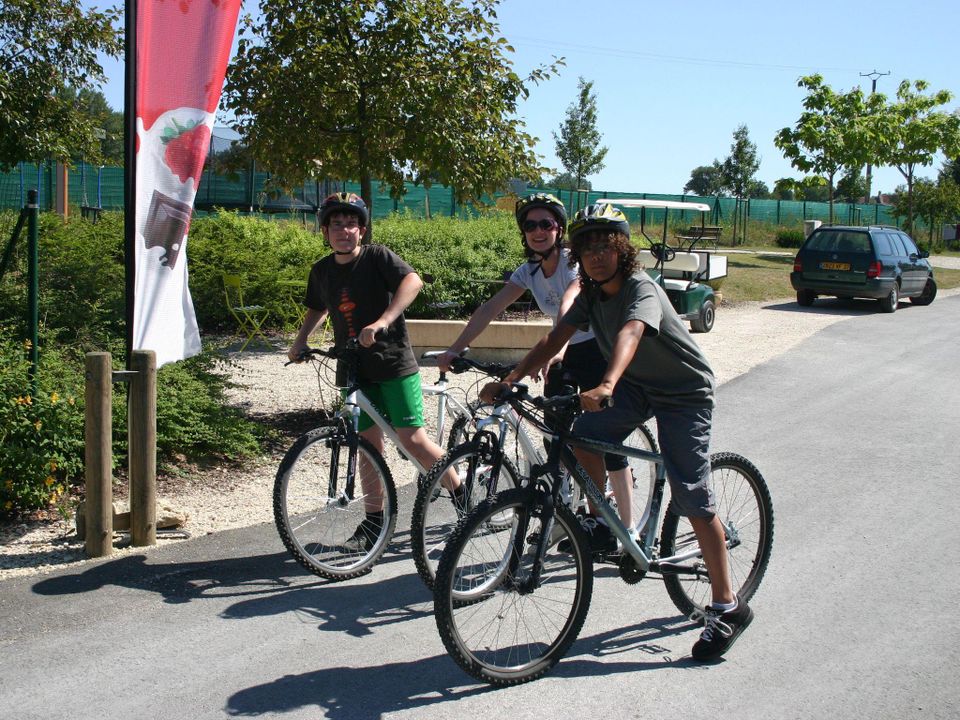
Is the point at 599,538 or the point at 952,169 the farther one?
the point at 952,169

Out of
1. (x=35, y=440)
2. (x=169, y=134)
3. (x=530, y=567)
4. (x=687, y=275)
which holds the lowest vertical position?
(x=530, y=567)

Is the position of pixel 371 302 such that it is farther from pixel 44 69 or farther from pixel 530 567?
pixel 44 69

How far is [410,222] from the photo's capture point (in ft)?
56.3

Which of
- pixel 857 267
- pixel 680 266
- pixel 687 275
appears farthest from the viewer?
pixel 857 267

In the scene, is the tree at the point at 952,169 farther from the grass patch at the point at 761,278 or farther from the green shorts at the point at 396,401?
the green shorts at the point at 396,401

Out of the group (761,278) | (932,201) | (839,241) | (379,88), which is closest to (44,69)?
(379,88)

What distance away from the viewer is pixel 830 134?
103ft

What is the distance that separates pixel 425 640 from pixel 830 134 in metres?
30.2

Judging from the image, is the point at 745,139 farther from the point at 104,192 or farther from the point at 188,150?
the point at 188,150

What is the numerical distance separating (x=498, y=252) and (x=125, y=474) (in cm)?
1078

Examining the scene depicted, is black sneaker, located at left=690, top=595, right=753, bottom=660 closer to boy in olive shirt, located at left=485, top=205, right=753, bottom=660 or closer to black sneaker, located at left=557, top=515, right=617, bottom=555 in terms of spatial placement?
boy in olive shirt, located at left=485, top=205, right=753, bottom=660

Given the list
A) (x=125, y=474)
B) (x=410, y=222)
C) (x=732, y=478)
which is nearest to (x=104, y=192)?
(x=410, y=222)

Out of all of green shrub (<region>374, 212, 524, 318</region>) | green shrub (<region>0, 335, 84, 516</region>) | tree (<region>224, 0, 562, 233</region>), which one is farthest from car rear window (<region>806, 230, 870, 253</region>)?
green shrub (<region>0, 335, 84, 516</region>)

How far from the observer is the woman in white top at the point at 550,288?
5.11 meters
